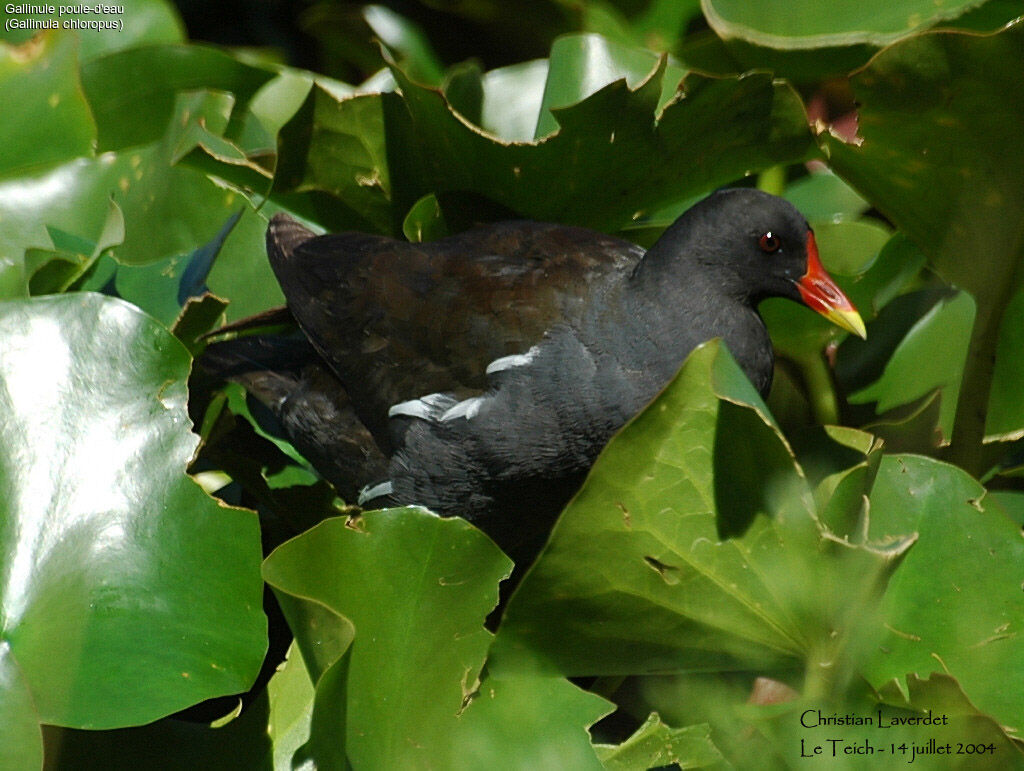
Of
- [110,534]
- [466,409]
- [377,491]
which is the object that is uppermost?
[110,534]

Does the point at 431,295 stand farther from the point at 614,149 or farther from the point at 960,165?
the point at 960,165

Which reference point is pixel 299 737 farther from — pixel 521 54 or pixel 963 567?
pixel 521 54

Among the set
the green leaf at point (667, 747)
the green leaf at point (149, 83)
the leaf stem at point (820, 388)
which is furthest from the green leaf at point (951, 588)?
the green leaf at point (149, 83)

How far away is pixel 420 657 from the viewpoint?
0.76 metres

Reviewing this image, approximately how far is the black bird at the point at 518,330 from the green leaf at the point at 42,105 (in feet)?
0.88

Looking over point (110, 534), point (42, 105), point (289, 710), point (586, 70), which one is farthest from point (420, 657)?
point (42, 105)

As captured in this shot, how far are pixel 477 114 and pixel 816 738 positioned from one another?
0.78 metres

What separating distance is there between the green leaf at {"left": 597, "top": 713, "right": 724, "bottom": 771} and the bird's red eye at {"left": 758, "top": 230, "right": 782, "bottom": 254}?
0.46m

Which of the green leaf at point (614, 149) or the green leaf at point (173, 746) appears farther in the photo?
the green leaf at point (614, 149)

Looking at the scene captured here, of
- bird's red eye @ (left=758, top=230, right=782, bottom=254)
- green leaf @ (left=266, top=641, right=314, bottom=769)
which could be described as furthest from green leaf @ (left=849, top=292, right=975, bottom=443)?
green leaf @ (left=266, top=641, right=314, bottom=769)

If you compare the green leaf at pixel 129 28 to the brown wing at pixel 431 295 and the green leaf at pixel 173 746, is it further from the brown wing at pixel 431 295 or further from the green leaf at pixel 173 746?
the green leaf at pixel 173 746

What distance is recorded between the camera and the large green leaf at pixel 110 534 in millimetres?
751

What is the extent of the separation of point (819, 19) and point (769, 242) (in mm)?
265

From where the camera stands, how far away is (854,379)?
1.13 metres
